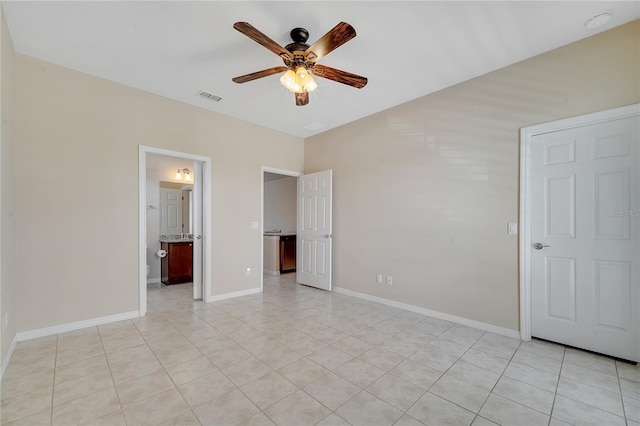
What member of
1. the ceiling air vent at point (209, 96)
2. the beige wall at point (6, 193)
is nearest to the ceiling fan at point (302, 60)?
the ceiling air vent at point (209, 96)

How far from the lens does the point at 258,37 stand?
207cm

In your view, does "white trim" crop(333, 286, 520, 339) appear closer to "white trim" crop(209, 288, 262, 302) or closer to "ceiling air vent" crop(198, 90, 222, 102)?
"white trim" crop(209, 288, 262, 302)

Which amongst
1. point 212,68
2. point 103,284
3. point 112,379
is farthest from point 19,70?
point 112,379

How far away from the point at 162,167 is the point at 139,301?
311cm

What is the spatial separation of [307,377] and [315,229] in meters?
3.09

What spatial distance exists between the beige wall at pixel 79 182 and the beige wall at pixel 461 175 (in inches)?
113

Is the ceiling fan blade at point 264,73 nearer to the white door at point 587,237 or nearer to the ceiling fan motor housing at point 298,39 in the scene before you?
the ceiling fan motor housing at point 298,39

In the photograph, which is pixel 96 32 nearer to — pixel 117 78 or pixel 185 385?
pixel 117 78

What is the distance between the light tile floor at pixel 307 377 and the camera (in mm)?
1768

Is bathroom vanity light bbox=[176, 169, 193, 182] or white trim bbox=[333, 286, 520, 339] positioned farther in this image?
bathroom vanity light bbox=[176, 169, 193, 182]

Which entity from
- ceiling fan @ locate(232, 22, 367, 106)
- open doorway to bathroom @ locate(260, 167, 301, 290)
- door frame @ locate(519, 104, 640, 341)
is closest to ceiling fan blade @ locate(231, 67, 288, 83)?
ceiling fan @ locate(232, 22, 367, 106)

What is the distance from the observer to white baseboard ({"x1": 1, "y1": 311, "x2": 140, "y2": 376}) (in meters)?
2.64

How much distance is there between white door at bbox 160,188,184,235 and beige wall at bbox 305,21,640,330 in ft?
12.7

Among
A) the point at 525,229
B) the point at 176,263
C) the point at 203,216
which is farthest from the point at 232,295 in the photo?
the point at 525,229
